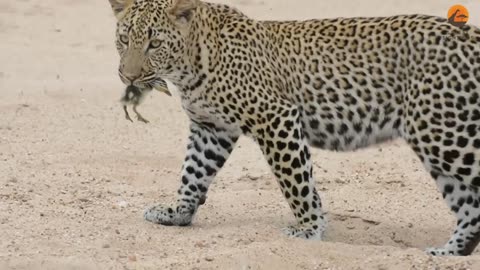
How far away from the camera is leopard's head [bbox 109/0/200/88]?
822cm

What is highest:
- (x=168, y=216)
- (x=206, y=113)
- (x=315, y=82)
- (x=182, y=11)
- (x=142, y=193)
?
(x=182, y=11)

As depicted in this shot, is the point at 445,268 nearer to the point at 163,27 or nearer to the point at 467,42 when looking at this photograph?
the point at 467,42

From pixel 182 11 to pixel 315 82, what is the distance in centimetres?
108

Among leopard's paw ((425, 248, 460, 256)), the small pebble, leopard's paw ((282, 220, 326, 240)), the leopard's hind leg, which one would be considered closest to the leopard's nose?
the small pebble

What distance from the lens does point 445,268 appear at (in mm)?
7047

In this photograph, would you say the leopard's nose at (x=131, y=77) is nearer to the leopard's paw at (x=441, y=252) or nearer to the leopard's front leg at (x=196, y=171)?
the leopard's front leg at (x=196, y=171)

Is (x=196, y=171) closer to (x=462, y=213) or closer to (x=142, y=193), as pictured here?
(x=142, y=193)

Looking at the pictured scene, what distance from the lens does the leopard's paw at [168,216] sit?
882cm

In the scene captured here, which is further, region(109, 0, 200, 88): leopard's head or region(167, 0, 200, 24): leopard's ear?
region(167, 0, 200, 24): leopard's ear

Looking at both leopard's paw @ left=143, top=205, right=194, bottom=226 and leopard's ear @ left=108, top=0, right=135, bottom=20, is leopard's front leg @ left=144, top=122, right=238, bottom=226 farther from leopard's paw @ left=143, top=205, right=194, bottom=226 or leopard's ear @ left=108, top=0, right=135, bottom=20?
leopard's ear @ left=108, top=0, right=135, bottom=20

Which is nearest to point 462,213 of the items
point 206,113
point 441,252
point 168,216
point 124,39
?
point 441,252

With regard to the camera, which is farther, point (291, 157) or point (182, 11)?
point (182, 11)

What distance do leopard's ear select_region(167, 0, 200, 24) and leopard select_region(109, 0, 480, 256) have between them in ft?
0.03

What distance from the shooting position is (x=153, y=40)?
829cm
